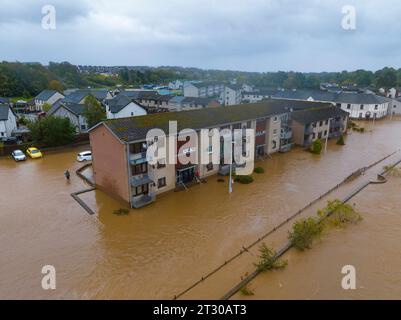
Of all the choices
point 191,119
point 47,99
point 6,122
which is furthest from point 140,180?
point 47,99

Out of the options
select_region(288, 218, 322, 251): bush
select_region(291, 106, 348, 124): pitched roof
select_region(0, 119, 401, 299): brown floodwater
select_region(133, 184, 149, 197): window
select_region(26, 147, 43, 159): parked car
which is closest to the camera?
select_region(0, 119, 401, 299): brown floodwater

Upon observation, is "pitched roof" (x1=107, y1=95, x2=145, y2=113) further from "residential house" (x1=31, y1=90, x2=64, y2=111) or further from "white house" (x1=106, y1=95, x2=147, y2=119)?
"residential house" (x1=31, y1=90, x2=64, y2=111)

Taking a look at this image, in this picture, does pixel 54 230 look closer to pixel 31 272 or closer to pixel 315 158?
pixel 31 272

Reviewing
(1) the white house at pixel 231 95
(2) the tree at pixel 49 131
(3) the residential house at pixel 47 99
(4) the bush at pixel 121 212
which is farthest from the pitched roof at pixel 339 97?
(4) the bush at pixel 121 212

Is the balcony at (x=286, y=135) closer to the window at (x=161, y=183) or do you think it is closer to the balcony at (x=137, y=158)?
the window at (x=161, y=183)

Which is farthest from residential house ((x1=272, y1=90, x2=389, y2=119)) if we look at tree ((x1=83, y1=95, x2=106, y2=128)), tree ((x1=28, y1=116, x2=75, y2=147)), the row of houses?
tree ((x1=28, y1=116, x2=75, y2=147))

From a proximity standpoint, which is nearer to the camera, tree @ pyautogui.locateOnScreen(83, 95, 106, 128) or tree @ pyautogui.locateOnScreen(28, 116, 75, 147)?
tree @ pyautogui.locateOnScreen(28, 116, 75, 147)

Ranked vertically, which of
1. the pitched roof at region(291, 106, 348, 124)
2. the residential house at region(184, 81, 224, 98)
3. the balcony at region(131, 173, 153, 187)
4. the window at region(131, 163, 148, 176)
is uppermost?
the residential house at region(184, 81, 224, 98)

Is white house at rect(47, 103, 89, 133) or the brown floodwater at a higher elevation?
white house at rect(47, 103, 89, 133)
